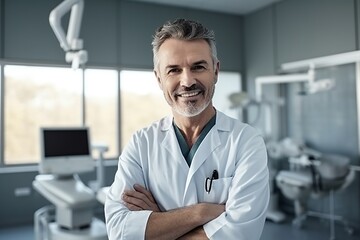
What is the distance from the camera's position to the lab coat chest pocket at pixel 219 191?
1.30 meters

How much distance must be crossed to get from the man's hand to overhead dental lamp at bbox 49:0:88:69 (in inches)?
78.8

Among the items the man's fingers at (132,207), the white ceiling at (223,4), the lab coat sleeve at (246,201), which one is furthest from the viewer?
the white ceiling at (223,4)

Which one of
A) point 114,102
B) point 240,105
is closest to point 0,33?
point 114,102

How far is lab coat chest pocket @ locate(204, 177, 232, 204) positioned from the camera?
1.30 m

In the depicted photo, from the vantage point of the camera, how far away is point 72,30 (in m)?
3.08

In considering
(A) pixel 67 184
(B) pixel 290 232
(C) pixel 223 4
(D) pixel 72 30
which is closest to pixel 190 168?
(A) pixel 67 184

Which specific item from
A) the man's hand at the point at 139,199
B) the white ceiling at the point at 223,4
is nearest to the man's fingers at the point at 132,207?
the man's hand at the point at 139,199

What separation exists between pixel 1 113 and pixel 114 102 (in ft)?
4.88

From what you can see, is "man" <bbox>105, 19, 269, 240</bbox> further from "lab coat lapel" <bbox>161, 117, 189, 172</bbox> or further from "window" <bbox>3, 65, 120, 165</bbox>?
"window" <bbox>3, 65, 120, 165</bbox>

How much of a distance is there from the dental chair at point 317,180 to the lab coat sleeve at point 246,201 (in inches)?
105

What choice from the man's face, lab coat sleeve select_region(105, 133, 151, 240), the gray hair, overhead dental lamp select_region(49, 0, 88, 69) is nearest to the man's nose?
the man's face

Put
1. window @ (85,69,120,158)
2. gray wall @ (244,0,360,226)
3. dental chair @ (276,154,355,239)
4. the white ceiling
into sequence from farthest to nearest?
the white ceiling < window @ (85,69,120,158) < gray wall @ (244,0,360,226) < dental chair @ (276,154,355,239)

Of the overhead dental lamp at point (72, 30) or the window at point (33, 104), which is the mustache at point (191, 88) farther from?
the window at point (33, 104)

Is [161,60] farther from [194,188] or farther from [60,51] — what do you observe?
[60,51]
